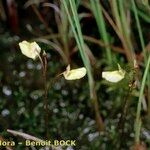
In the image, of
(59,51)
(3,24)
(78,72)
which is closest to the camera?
(78,72)

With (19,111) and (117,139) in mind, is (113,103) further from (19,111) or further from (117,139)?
(19,111)

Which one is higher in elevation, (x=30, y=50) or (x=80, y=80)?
(x=30, y=50)

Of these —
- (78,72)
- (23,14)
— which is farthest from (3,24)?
(78,72)

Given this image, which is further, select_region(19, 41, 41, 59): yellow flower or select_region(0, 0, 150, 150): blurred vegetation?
select_region(0, 0, 150, 150): blurred vegetation

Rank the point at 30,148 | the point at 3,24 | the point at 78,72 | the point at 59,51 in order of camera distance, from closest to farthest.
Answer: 1. the point at 78,72
2. the point at 30,148
3. the point at 59,51
4. the point at 3,24

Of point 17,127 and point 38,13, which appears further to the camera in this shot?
point 38,13

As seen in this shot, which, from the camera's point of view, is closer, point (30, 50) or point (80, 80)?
point (30, 50)

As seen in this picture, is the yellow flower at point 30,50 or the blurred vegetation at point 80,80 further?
the blurred vegetation at point 80,80


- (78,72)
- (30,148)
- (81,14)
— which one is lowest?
(30,148)
